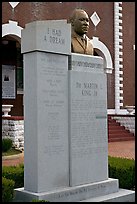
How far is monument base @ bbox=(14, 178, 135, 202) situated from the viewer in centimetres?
572

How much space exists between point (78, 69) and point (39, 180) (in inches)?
70.8

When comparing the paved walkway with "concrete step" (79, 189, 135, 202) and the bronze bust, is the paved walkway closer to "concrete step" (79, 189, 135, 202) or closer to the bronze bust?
"concrete step" (79, 189, 135, 202)

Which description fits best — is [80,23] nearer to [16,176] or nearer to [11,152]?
[16,176]

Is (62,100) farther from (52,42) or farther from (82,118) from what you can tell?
(52,42)

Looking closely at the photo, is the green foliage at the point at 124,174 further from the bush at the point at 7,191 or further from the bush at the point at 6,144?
the bush at the point at 6,144

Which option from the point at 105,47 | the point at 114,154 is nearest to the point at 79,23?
the point at 114,154

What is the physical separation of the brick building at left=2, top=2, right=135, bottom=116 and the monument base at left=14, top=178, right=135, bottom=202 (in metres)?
13.4

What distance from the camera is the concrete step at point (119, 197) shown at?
244 inches

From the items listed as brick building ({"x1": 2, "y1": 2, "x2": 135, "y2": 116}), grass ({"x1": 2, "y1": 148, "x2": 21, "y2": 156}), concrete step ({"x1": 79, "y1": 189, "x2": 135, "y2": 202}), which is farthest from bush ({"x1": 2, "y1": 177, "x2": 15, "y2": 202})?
brick building ({"x1": 2, "y1": 2, "x2": 135, "y2": 116})

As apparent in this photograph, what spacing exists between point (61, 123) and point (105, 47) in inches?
658

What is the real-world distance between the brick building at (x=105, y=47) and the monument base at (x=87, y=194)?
13379 millimetres

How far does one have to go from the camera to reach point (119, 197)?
6.39 m

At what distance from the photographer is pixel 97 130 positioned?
651 cm

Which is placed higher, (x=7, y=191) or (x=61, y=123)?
(x=61, y=123)
